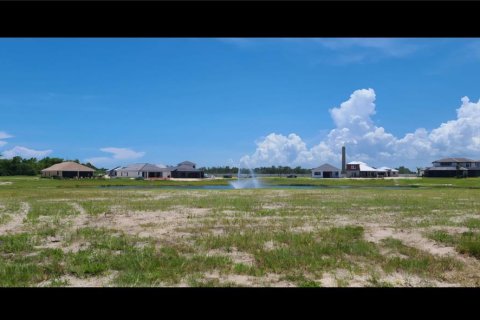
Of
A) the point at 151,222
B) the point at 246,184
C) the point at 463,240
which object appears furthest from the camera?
the point at 246,184

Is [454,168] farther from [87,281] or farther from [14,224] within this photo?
[87,281]

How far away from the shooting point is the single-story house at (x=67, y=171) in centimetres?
7500

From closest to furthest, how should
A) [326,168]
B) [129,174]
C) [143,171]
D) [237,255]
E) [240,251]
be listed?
[237,255], [240,251], [143,171], [129,174], [326,168]

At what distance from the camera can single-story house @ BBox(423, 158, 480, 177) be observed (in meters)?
77.4

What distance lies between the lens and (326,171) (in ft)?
306

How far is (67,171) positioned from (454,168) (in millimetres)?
80118

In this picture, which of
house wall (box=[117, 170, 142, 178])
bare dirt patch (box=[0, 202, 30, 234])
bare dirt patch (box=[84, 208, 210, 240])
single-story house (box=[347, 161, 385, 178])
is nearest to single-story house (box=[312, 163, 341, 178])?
single-story house (box=[347, 161, 385, 178])

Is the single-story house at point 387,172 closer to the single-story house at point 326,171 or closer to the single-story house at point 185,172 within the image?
the single-story house at point 326,171

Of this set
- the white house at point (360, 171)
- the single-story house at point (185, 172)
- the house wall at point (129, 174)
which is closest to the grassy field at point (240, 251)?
the single-story house at point (185, 172)

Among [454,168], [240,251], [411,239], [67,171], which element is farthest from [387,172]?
[240,251]
